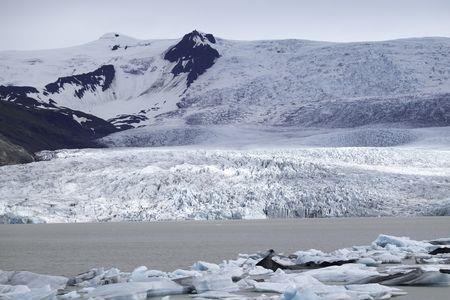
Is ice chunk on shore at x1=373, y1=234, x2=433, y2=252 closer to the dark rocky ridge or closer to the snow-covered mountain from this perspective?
the dark rocky ridge

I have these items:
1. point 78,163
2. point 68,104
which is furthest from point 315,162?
point 68,104

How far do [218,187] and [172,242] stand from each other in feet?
35.5


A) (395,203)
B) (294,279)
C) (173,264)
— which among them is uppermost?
(294,279)

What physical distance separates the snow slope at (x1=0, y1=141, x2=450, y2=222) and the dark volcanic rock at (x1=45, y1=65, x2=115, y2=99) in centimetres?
7672

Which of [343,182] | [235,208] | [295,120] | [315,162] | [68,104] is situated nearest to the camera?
[235,208]

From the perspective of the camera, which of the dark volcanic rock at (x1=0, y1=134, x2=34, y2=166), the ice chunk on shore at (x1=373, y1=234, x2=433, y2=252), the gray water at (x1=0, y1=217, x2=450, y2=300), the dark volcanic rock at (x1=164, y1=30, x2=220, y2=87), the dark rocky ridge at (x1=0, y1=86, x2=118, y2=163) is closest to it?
the ice chunk on shore at (x1=373, y1=234, x2=433, y2=252)

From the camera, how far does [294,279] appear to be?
977 cm

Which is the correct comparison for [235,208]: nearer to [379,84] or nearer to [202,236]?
[202,236]

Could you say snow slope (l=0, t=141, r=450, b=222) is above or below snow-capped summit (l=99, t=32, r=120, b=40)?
below

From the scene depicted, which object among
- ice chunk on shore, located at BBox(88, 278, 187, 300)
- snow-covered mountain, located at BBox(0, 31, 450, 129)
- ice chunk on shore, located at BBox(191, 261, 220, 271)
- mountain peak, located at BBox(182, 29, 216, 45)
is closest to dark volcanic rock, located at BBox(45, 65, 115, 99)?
snow-covered mountain, located at BBox(0, 31, 450, 129)

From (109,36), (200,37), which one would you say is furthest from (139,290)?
(109,36)

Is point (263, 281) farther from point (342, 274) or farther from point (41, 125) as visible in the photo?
point (41, 125)

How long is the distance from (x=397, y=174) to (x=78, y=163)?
14.7 metres

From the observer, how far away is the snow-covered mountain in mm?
68125
